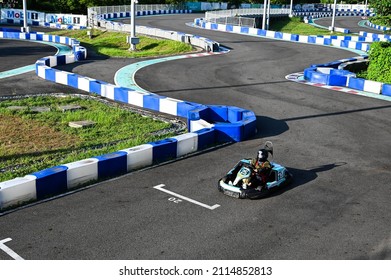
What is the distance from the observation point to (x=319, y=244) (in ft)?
24.7

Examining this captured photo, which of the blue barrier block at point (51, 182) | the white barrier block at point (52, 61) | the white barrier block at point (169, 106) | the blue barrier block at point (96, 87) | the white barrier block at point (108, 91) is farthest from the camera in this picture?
the white barrier block at point (52, 61)

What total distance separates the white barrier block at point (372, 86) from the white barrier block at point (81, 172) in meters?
13.0

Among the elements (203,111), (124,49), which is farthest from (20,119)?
(124,49)

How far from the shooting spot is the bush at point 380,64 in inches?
787

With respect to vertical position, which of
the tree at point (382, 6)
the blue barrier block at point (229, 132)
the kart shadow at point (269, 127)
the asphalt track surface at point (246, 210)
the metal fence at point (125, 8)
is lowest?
the asphalt track surface at point (246, 210)

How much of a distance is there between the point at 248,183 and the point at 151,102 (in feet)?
23.5

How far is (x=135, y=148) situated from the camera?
10523 mm

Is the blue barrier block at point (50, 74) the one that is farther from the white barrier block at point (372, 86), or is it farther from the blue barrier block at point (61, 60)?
the white barrier block at point (372, 86)

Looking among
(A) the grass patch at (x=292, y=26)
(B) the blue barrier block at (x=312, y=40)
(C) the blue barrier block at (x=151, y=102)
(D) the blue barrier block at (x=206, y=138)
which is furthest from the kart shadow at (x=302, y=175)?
(A) the grass patch at (x=292, y=26)

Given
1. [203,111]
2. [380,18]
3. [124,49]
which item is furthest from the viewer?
[124,49]

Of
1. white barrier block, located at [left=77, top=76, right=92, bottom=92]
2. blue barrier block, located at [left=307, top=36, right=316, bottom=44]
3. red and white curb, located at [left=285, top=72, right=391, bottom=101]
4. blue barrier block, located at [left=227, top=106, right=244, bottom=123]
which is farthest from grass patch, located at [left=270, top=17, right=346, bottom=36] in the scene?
blue barrier block, located at [left=227, top=106, right=244, bottom=123]

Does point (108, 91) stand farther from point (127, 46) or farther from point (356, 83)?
point (127, 46)
